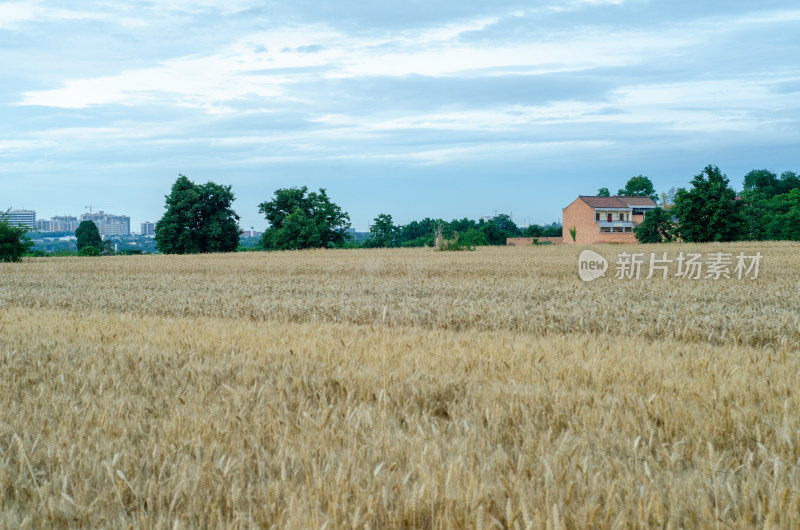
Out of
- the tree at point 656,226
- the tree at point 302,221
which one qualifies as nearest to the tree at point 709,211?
the tree at point 656,226

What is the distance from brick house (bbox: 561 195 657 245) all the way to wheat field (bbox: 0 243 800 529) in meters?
86.7

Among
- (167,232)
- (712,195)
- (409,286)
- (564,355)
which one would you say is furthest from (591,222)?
(564,355)

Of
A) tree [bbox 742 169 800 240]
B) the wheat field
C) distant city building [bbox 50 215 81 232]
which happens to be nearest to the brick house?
A: tree [bbox 742 169 800 240]

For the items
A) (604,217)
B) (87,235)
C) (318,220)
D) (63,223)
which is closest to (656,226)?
(604,217)

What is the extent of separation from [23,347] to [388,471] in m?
4.61

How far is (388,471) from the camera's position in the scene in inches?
96.7

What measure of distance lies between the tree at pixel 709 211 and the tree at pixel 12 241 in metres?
46.9

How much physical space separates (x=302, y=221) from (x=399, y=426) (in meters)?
52.8

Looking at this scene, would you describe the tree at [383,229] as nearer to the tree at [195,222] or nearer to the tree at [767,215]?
the tree at [195,222]

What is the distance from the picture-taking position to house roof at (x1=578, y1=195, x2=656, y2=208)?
9100cm

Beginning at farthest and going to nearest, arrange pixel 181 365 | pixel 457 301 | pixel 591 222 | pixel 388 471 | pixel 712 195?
pixel 591 222, pixel 712 195, pixel 457 301, pixel 181 365, pixel 388 471

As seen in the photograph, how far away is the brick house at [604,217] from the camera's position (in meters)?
89.6

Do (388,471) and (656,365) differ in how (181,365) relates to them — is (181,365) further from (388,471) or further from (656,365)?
(656,365)

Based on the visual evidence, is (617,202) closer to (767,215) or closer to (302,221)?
(767,215)
